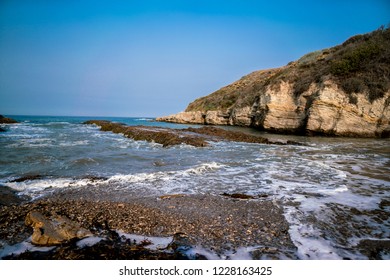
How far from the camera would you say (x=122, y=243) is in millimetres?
3037

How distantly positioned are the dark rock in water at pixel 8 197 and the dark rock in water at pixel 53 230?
1.66m

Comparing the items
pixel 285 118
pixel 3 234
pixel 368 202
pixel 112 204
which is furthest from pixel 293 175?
pixel 285 118

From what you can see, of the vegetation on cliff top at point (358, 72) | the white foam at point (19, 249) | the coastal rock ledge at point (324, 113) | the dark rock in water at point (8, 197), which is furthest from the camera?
the vegetation on cliff top at point (358, 72)

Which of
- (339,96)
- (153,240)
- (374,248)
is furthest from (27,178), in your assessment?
(339,96)

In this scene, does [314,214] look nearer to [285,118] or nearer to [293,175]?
[293,175]

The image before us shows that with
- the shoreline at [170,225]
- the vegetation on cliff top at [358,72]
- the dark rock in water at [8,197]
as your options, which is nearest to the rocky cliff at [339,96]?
the vegetation on cliff top at [358,72]

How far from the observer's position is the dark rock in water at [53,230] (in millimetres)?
3008

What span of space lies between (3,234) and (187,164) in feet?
20.2

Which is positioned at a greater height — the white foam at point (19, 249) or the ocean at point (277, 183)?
the white foam at point (19, 249)

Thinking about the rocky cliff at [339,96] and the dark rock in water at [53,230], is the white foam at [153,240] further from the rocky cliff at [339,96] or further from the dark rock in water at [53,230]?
the rocky cliff at [339,96]

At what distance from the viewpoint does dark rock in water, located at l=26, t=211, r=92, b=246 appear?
3.01 m

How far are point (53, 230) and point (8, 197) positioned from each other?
286 centimetres

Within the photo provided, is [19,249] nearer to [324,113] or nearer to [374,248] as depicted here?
[374,248]

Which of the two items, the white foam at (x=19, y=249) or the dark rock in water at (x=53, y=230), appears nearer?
the white foam at (x=19, y=249)
